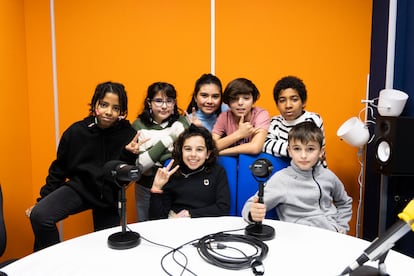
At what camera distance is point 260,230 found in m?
1.15

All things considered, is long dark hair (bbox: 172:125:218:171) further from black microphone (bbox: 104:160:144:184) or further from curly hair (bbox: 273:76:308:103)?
black microphone (bbox: 104:160:144:184)

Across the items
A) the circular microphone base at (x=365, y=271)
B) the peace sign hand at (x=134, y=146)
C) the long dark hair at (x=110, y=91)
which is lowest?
the circular microphone base at (x=365, y=271)

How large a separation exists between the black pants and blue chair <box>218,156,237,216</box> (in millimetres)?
755

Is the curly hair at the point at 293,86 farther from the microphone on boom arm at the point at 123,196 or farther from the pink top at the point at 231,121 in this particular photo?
the microphone on boom arm at the point at 123,196

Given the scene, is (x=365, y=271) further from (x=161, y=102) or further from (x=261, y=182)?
(x=161, y=102)

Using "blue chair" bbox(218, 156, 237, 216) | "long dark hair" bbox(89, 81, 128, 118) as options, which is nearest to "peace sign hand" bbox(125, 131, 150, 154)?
"long dark hair" bbox(89, 81, 128, 118)

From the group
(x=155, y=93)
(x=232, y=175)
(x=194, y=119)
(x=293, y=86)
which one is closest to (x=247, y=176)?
(x=232, y=175)

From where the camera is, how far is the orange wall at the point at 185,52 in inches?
106

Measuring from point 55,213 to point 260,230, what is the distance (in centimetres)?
137

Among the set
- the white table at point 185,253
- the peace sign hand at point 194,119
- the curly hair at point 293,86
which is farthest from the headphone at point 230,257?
the curly hair at point 293,86

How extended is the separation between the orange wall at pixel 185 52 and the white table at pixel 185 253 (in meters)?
1.75

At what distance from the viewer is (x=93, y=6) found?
2719mm

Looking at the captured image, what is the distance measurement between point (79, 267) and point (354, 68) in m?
2.58

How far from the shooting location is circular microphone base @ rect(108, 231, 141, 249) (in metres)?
1.04
